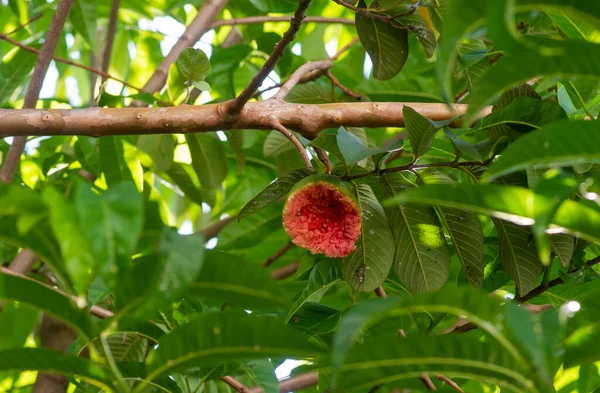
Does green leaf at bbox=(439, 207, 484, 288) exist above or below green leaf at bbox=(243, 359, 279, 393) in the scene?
above

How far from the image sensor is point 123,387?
A: 564mm

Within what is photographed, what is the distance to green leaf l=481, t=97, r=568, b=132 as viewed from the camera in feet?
2.54

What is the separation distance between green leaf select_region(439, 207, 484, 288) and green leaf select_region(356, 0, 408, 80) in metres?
0.26

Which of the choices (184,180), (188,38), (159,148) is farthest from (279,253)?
(188,38)

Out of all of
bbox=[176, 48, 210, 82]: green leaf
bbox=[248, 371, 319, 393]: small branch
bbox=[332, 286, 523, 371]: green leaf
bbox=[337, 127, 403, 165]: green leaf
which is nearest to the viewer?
bbox=[332, 286, 523, 371]: green leaf

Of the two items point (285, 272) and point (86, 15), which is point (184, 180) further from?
point (86, 15)

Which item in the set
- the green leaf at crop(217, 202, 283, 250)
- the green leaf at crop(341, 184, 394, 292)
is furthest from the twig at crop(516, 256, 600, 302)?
the green leaf at crop(217, 202, 283, 250)

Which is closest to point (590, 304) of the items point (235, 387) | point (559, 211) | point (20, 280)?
point (559, 211)

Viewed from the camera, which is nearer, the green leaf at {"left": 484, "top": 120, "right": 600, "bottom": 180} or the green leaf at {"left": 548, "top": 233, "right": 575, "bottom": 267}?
the green leaf at {"left": 484, "top": 120, "right": 600, "bottom": 180}

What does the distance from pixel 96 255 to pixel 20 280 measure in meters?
0.08

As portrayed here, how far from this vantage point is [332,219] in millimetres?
847

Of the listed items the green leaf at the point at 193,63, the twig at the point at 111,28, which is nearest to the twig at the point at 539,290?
the green leaf at the point at 193,63

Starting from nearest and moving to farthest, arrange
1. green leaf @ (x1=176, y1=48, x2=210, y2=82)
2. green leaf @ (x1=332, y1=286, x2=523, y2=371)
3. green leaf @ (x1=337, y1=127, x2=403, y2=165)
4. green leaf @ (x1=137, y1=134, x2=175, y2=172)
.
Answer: green leaf @ (x1=332, y1=286, x2=523, y2=371), green leaf @ (x1=337, y1=127, x2=403, y2=165), green leaf @ (x1=176, y1=48, x2=210, y2=82), green leaf @ (x1=137, y1=134, x2=175, y2=172)

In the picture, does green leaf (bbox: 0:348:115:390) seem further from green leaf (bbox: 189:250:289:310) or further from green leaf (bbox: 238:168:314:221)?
green leaf (bbox: 238:168:314:221)
